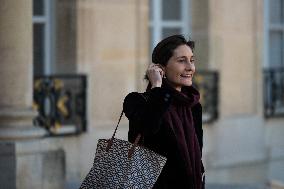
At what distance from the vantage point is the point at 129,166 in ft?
16.6

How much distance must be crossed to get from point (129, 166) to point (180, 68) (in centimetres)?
66

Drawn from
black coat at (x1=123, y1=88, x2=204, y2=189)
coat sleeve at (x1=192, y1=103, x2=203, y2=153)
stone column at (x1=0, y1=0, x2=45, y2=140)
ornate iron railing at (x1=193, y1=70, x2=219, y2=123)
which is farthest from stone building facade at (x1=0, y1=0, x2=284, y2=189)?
black coat at (x1=123, y1=88, x2=204, y2=189)

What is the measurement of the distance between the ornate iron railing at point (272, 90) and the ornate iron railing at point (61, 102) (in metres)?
3.61

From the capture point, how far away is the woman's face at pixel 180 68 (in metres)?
5.29

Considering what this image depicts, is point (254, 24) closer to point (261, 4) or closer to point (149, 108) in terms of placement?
point (261, 4)

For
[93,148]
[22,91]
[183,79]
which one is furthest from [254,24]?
[183,79]

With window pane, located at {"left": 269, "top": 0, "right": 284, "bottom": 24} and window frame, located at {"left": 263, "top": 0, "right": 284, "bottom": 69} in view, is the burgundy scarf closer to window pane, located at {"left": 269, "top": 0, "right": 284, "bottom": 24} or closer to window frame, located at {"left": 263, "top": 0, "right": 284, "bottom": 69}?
window frame, located at {"left": 263, "top": 0, "right": 284, "bottom": 69}

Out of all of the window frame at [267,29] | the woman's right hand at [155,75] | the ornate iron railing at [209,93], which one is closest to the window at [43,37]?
the ornate iron railing at [209,93]

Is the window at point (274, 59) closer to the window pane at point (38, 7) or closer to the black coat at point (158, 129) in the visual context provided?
the window pane at point (38, 7)

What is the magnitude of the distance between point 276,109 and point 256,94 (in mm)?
650

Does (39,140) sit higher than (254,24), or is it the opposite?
(254,24)

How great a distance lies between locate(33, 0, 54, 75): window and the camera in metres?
11.1

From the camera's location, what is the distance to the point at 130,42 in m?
11.4

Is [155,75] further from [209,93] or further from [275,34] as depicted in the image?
[275,34]
